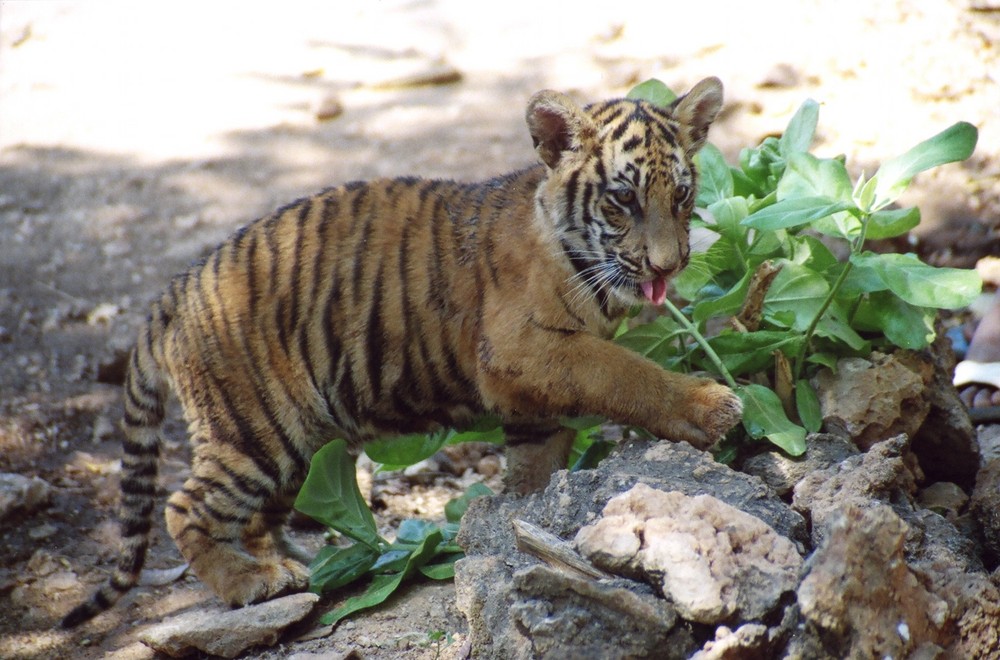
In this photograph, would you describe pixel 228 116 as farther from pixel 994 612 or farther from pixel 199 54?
pixel 994 612

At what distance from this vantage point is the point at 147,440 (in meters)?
4.18

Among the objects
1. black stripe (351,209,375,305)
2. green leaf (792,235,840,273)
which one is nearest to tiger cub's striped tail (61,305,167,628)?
black stripe (351,209,375,305)

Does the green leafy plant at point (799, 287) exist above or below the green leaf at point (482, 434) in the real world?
above

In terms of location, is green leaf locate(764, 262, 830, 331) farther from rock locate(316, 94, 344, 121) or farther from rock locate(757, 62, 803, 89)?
rock locate(316, 94, 344, 121)

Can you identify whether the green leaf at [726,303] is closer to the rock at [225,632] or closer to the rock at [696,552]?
the rock at [696,552]

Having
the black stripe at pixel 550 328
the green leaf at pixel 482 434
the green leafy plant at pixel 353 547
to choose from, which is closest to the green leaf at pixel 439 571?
the green leafy plant at pixel 353 547

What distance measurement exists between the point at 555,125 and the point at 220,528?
195cm

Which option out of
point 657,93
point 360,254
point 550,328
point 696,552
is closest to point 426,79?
point 657,93

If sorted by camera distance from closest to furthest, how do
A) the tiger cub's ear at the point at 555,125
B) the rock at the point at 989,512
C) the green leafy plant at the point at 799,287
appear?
the rock at the point at 989,512 → the green leafy plant at the point at 799,287 → the tiger cub's ear at the point at 555,125

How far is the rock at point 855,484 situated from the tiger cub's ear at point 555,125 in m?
1.38

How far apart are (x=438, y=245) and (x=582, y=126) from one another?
73 cm

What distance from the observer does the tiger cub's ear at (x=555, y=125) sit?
11.9ft

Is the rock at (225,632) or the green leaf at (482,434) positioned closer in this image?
the rock at (225,632)

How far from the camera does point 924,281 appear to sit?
3.39 m
